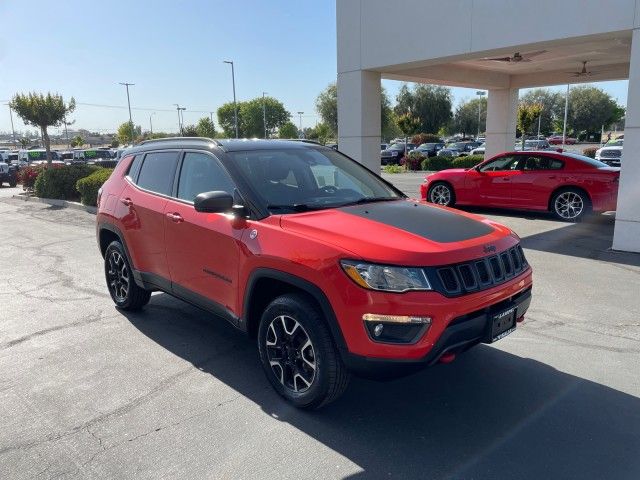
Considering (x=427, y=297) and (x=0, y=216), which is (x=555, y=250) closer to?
(x=427, y=297)

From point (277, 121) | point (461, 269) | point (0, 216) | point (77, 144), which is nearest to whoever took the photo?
point (461, 269)

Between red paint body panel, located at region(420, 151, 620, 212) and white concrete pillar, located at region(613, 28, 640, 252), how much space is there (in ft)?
7.85

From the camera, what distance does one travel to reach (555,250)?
8000 mm

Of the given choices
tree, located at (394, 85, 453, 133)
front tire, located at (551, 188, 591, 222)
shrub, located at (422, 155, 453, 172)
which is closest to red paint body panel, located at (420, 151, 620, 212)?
front tire, located at (551, 188, 591, 222)

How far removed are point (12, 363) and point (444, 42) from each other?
8.47 meters

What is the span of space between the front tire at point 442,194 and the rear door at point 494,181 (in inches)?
18.0

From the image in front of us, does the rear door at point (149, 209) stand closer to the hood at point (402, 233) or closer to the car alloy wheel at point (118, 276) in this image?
the car alloy wheel at point (118, 276)

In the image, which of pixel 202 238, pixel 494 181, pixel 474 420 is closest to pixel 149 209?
pixel 202 238

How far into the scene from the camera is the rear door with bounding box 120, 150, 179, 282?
181 inches

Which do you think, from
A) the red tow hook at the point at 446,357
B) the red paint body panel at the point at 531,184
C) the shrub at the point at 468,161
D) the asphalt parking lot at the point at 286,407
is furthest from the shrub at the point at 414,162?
the red tow hook at the point at 446,357

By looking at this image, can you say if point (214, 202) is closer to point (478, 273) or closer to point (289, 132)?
point (478, 273)

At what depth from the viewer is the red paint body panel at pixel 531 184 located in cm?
986

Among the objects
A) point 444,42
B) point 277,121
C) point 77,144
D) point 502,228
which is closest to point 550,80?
point 444,42

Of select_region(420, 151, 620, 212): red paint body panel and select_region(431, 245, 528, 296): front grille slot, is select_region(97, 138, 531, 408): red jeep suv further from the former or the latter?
select_region(420, 151, 620, 212): red paint body panel
